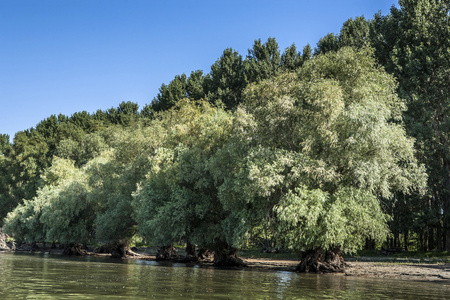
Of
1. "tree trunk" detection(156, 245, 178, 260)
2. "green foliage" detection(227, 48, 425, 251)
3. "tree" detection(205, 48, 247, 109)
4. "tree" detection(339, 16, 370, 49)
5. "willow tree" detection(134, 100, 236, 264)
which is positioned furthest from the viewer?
"tree" detection(205, 48, 247, 109)

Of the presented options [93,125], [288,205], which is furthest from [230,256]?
[93,125]

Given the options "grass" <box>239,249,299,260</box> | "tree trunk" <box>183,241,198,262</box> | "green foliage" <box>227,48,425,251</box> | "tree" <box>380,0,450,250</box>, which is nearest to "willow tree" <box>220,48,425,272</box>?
"green foliage" <box>227,48,425,251</box>

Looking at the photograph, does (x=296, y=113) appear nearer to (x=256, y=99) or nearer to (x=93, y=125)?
(x=256, y=99)

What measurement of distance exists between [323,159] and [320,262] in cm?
873

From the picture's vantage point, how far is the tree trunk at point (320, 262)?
39.0 metres

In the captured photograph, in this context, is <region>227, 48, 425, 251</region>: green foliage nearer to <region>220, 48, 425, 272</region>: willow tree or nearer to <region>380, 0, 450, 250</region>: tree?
<region>220, 48, 425, 272</region>: willow tree

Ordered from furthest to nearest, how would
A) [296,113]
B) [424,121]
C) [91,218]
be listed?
[91,218]
[424,121]
[296,113]

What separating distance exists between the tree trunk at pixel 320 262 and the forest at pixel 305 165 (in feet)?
0.37

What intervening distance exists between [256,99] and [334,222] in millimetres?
13538

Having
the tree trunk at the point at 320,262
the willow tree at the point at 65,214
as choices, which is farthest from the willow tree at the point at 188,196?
the willow tree at the point at 65,214

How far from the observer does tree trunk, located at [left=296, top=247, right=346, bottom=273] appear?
1537 inches

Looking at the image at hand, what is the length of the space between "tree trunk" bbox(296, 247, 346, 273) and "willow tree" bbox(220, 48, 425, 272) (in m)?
0.08

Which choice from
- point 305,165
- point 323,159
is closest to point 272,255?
point 323,159

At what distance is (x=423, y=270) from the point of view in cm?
3981
